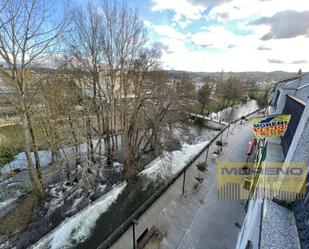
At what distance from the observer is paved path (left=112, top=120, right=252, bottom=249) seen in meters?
7.19

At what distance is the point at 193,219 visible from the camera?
27.3 feet

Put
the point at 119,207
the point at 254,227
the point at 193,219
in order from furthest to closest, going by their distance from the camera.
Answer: the point at 119,207 < the point at 193,219 < the point at 254,227

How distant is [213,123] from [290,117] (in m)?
24.9

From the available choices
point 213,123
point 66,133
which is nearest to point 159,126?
point 66,133

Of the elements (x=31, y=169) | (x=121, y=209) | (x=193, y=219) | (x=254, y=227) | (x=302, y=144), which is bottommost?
(x=121, y=209)

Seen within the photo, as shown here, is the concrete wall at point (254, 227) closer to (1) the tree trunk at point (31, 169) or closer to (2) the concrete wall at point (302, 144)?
(2) the concrete wall at point (302, 144)

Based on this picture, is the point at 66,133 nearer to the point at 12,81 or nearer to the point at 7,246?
the point at 12,81

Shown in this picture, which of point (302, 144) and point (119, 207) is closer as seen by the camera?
point (302, 144)

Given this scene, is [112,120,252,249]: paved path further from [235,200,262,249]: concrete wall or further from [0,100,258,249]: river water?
[235,200,262,249]: concrete wall

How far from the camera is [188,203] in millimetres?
9391

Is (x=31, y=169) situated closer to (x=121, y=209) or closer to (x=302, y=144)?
(x=121, y=209)

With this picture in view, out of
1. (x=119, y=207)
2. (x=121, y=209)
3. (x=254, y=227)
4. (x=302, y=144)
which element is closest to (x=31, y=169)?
(x=119, y=207)

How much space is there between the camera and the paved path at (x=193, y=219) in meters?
7.19

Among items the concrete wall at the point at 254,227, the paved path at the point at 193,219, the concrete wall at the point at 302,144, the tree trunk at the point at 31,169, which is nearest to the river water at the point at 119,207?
the paved path at the point at 193,219
